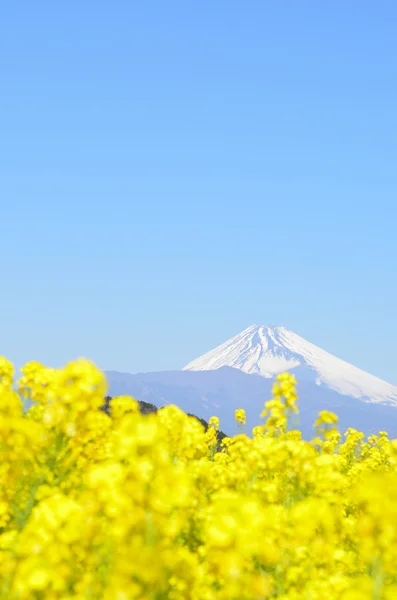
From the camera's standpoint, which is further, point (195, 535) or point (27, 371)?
point (27, 371)

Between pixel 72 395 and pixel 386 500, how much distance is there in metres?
2.91

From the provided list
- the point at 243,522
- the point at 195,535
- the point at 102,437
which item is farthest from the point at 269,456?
the point at 243,522

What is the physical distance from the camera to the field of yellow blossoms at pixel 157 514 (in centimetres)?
340

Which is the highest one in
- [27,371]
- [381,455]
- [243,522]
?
[381,455]

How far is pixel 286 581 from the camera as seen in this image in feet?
18.2

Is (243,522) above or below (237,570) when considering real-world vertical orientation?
above

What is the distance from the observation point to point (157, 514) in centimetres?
348

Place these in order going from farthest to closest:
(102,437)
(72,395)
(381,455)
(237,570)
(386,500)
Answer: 1. (381,455)
2. (102,437)
3. (72,395)
4. (386,500)
5. (237,570)

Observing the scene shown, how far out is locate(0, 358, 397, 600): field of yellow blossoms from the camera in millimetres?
3404

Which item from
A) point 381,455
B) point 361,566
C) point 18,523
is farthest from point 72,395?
point 381,455

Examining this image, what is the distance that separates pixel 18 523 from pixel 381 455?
1175 cm

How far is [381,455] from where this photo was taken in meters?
15.6

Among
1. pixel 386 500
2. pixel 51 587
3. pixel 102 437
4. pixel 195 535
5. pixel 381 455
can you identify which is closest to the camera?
pixel 386 500

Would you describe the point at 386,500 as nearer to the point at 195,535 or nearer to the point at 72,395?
the point at 72,395
